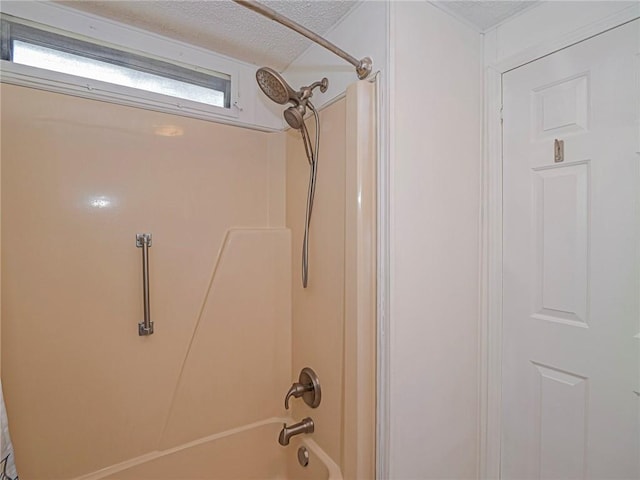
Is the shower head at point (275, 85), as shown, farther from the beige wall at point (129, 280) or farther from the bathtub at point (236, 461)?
the bathtub at point (236, 461)

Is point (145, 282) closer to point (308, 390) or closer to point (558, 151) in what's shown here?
point (308, 390)

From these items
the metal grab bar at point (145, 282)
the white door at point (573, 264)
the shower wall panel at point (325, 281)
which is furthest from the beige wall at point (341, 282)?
the metal grab bar at point (145, 282)

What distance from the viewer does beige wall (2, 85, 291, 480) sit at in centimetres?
124

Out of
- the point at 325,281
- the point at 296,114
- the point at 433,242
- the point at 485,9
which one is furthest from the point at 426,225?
A: the point at 485,9

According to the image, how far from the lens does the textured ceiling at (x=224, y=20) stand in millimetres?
1268

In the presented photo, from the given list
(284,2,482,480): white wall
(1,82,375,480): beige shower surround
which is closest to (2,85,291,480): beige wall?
(1,82,375,480): beige shower surround

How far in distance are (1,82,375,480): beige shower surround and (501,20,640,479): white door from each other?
2.06 feet

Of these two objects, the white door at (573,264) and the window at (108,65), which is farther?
the window at (108,65)

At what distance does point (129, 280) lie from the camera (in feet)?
4.68

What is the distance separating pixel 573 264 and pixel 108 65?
2.08 metres

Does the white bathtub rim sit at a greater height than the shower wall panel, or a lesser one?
lesser

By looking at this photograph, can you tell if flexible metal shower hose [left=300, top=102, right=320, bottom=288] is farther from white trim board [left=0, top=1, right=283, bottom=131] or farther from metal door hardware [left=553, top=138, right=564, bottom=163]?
metal door hardware [left=553, top=138, right=564, bottom=163]

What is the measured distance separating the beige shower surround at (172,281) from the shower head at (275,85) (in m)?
0.20

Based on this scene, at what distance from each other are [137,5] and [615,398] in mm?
2305
